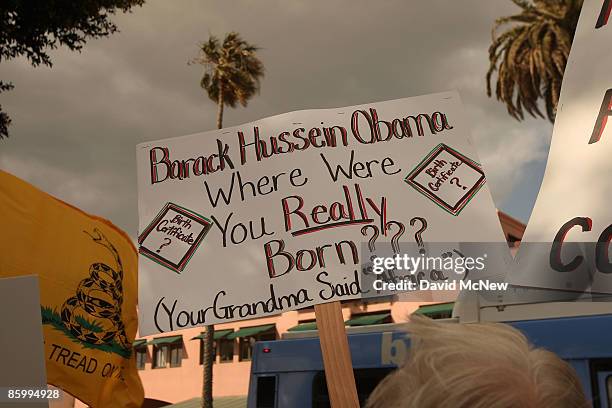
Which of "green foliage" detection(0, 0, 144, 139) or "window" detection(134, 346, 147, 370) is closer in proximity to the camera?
"green foliage" detection(0, 0, 144, 139)

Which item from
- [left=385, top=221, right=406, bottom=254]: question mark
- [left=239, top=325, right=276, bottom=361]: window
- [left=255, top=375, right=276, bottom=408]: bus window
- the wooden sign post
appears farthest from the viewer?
[left=239, top=325, right=276, bottom=361]: window

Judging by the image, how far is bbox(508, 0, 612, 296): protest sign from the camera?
3303 millimetres

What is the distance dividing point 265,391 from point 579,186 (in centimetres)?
480

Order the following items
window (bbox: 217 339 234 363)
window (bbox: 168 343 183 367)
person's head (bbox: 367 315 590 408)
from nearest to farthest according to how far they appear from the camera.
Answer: person's head (bbox: 367 315 590 408) → window (bbox: 217 339 234 363) → window (bbox: 168 343 183 367)

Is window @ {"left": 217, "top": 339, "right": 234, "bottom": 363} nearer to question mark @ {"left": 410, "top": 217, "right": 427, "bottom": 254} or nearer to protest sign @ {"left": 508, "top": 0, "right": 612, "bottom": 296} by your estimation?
question mark @ {"left": 410, "top": 217, "right": 427, "bottom": 254}

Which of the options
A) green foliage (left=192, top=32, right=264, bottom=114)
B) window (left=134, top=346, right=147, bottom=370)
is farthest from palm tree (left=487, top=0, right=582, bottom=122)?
window (left=134, top=346, right=147, bottom=370)

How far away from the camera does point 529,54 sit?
19281mm

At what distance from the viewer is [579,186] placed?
3459 millimetres

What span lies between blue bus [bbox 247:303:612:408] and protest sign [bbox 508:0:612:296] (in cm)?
123

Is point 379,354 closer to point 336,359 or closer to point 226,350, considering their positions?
point 336,359

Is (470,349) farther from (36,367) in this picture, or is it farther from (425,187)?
(425,187)

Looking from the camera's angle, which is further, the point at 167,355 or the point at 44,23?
the point at 167,355

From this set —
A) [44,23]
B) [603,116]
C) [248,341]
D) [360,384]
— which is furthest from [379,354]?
[248,341]

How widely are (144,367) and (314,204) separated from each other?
102ft
